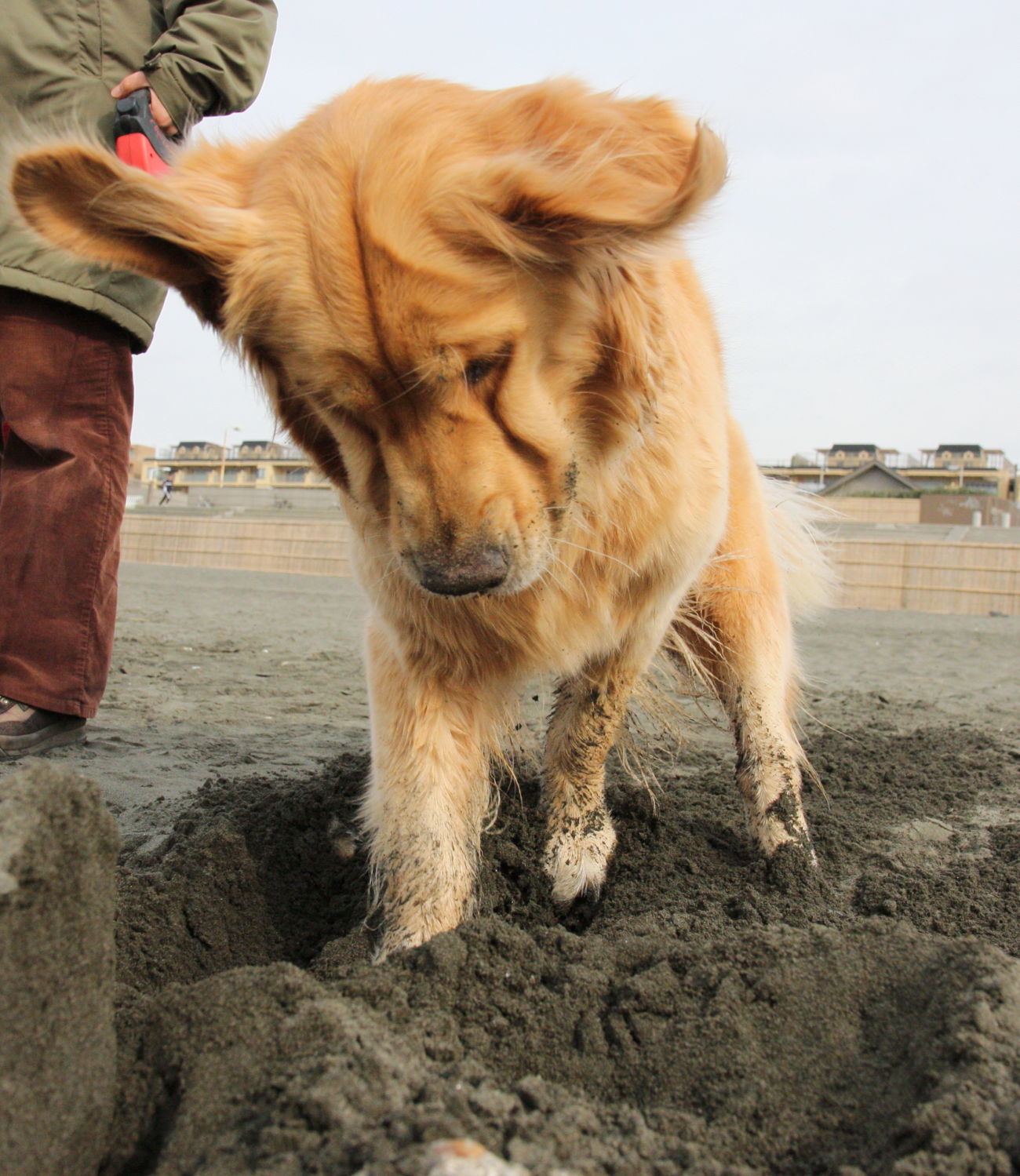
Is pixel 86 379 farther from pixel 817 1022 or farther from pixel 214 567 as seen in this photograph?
pixel 214 567

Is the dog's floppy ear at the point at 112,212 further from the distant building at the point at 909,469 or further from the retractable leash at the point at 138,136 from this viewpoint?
the distant building at the point at 909,469

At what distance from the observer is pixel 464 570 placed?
175cm

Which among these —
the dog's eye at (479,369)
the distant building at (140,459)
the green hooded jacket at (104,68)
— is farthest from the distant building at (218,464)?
the dog's eye at (479,369)

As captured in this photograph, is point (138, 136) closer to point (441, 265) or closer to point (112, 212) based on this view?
point (112, 212)

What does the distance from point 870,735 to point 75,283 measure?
13.3 feet

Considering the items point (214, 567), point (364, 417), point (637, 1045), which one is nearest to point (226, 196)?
point (364, 417)

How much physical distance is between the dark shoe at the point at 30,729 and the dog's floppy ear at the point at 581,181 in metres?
2.39

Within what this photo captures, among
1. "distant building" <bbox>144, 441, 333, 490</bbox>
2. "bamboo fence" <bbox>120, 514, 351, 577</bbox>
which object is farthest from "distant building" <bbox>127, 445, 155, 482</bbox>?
"bamboo fence" <bbox>120, 514, 351, 577</bbox>

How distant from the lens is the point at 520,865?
9.36 ft

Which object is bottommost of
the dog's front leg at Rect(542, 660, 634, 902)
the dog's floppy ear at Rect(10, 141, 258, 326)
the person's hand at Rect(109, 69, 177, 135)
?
the dog's front leg at Rect(542, 660, 634, 902)

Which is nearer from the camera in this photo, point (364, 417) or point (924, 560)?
point (364, 417)

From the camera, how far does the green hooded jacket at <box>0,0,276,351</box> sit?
2869 mm

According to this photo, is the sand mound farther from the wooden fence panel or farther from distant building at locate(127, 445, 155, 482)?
distant building at locate(127, 445, 155, 482)

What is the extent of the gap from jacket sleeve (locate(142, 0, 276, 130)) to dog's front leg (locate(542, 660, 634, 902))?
221 cm
